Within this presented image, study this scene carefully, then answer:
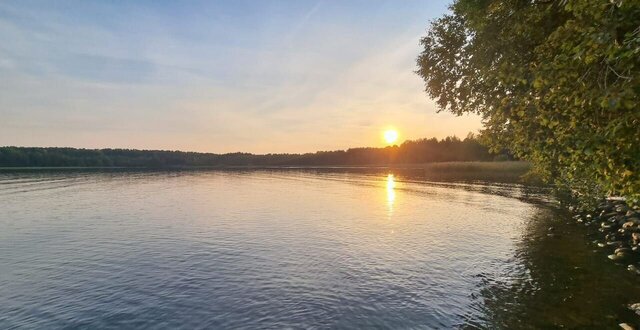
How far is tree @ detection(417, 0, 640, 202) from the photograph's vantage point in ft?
37.0

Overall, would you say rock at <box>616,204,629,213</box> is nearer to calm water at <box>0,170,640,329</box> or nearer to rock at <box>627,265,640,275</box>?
calm water at <box>0,170,640,329</box>

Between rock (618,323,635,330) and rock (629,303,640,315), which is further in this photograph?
rock (629,303,640,315)

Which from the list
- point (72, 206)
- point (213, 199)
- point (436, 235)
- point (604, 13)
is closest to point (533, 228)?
point (436, 235)

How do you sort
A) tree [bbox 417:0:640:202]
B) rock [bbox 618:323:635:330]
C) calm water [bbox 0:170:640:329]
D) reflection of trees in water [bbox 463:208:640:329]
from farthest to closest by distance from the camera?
calm water [bbox 0:170:640:329] < reflection of trees in water [bbox 463:208:640:329] < rock [bbox 618:323:635:330] < tree [bbox 417:0:640:202]

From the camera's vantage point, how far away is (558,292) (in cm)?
1970

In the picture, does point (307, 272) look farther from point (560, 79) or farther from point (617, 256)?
point (617, 256)

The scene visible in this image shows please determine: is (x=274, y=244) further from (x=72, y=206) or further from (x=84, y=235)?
(x=72, y=206)

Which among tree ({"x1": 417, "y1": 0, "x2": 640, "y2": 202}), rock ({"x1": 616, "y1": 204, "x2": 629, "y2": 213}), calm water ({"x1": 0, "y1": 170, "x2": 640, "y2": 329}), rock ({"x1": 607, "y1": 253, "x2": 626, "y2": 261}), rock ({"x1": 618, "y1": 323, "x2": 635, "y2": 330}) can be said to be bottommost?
calm water ({"x1": 0, "y1": 170, "x2": 640, "y2": 329})

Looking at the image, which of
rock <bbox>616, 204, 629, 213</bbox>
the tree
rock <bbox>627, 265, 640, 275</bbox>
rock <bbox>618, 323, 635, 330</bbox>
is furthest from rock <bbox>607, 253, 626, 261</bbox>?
rock <bbox>616, 204, 629, 213</bbox>

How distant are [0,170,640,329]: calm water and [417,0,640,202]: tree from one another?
574 cm

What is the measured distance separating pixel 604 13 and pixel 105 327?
2192 centimetres

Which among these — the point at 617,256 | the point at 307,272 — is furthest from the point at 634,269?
the point at 307,272

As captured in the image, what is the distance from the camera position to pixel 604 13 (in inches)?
497

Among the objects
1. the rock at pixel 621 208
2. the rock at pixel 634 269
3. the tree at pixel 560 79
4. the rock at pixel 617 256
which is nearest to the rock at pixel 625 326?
the tree at pixel 560 79
